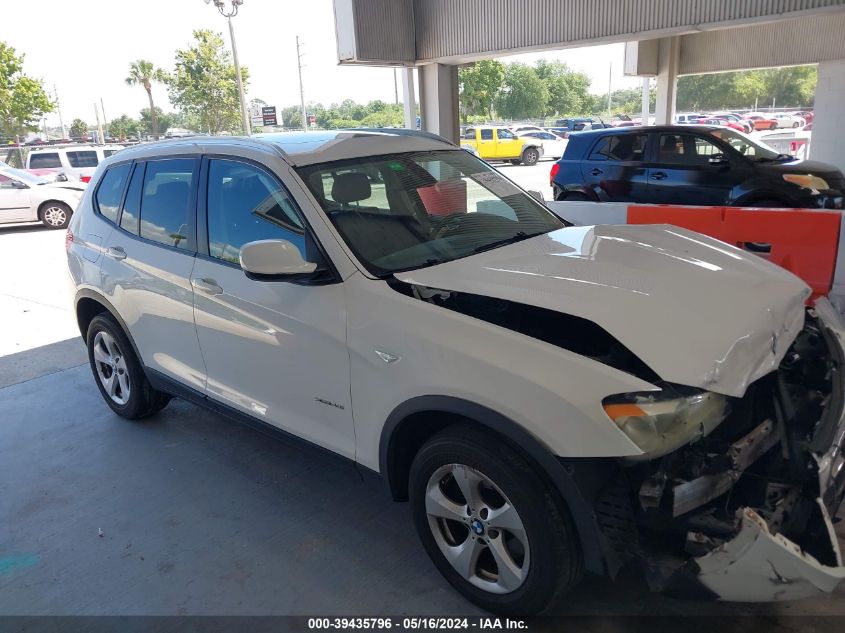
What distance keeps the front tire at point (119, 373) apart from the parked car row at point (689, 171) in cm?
810

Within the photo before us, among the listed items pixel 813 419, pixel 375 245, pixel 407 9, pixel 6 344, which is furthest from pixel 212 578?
pixel 407 9

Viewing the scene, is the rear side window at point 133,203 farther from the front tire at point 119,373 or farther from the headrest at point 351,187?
the headrest at point 351,187

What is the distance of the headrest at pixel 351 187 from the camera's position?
310cm

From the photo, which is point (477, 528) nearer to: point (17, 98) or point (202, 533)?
point (202, 533)

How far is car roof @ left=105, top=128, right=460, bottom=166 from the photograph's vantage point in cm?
326

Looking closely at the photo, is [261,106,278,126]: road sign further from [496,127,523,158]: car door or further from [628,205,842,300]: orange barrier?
[628,205,842,300]: orange barrier

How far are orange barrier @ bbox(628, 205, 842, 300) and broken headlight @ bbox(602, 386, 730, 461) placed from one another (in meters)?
4.13

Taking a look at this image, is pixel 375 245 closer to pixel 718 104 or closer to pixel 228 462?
pixel 228 462

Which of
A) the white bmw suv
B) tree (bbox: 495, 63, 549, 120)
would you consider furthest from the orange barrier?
tree (bbox: 495, 63, 549, 120)

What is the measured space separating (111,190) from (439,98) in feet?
26.1

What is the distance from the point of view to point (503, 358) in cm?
228

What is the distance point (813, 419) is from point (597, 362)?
0.95 m

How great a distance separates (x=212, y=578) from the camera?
116 inches

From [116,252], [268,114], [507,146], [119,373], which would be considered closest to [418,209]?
[116,252]
